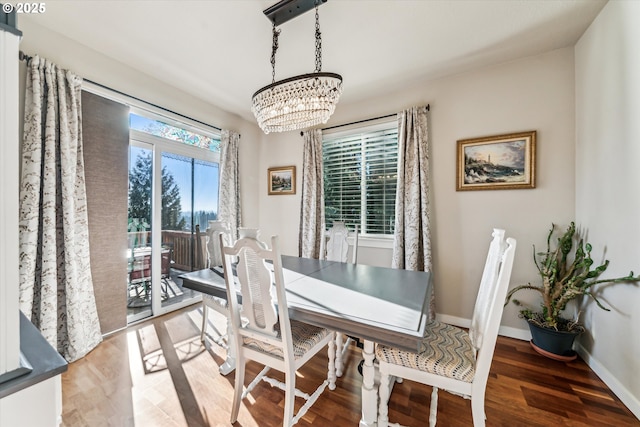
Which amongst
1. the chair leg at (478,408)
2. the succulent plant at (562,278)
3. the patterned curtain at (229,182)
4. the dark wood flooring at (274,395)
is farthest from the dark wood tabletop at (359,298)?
the patterned curtain at (229,182)

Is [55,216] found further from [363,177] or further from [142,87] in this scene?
[363,177]

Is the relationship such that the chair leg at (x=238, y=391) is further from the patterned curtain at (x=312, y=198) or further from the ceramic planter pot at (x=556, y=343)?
the ceramic planter pot at (x=556, y=343)

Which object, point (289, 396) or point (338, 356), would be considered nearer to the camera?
point (289, 396)

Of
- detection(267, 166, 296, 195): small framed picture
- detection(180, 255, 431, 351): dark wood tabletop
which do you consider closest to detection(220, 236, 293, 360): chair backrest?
detection(180, 255, 431, 351): dark wood tabletop

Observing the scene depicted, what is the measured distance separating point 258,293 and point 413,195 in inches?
80.6

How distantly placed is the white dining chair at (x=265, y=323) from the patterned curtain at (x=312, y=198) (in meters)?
1.88

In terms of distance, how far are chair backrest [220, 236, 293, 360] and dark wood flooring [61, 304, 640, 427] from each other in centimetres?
56

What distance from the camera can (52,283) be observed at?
1921mm

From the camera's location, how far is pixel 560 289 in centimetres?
206

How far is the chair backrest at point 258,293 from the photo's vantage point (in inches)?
48.6

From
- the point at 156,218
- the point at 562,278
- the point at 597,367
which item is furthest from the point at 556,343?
the point at 156,218

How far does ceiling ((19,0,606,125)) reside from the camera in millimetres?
1790

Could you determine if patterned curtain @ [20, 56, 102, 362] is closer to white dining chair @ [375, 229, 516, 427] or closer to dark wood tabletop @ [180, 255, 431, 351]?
dark wood tabletop @ [180, 255, 431, 351]

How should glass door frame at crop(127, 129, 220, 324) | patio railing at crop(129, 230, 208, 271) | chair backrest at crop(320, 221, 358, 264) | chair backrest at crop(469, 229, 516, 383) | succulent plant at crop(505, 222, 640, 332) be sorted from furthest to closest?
patio railing at crop(129, 230, 208, 271), glass door frame at crop(127, 129, 220, 324), chair backrest at crop(320, 221, 358, 264), succulent plant at crop(505, 222, 640, 332), chair backrest at crop(469, 229, 516, 383)
